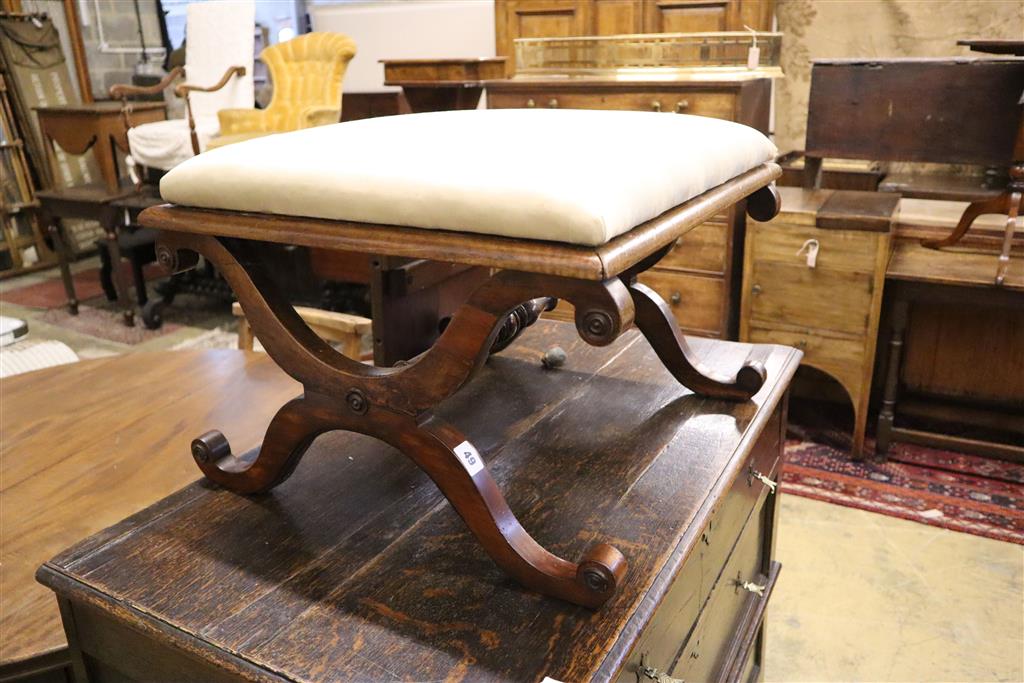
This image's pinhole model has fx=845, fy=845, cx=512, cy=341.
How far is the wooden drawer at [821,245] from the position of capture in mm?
2260

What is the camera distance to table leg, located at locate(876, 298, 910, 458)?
2.32m

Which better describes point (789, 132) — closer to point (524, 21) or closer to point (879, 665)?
point (524, 21)

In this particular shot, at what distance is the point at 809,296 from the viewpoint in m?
2.38

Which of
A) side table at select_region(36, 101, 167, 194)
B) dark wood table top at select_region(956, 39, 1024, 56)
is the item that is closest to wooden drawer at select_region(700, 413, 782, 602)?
dark wood table top at select_region(956, 39, 1024, 56)

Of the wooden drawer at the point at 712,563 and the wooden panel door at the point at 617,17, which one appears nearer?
the wooden drawer at the point at 712,563

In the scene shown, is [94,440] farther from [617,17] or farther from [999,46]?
[617,17]

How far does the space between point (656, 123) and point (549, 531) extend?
49 centimetres

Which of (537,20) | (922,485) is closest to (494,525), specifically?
(922,485)

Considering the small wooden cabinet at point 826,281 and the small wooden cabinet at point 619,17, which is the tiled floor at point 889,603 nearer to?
the small wooden cabinet at point 826,281

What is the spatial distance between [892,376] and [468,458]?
2005 mm

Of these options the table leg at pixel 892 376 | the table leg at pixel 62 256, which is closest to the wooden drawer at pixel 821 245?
the table leg at pixel 892 376

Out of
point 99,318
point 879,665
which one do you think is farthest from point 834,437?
point 99,318

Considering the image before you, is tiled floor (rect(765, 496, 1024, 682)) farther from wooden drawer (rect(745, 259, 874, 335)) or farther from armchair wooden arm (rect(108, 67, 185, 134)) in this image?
armchair wooden arm (rect(108, 67, 185, 134))

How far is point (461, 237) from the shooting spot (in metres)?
0.71
